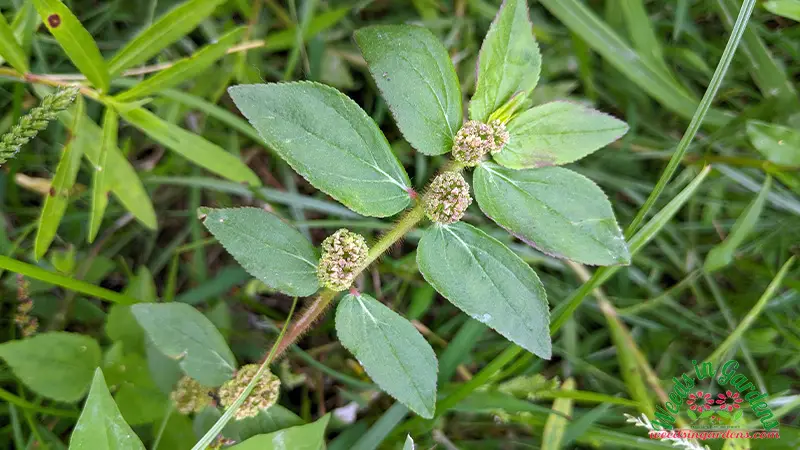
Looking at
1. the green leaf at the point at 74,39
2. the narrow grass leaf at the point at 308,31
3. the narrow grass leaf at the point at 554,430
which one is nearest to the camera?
the green leaf at the point at 74,39

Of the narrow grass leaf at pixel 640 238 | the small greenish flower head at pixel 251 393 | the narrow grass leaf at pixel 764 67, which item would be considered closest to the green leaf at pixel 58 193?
the small greenish flower head at pixel 251 393

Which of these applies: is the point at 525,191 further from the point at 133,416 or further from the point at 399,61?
the point at 133,416

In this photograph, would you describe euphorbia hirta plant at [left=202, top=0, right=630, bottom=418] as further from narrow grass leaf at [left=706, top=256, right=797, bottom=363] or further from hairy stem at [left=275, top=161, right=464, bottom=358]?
narrow grass leaf at [left=706, top=256, right=797, bottom=363]

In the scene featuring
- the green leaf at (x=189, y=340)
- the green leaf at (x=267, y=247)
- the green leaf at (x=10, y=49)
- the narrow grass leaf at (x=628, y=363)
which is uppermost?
the green leaf at (x=10, y=49)

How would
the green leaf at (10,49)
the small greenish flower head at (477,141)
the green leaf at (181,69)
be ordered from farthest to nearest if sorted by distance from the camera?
the green leaf at (181,69) < the green leaf at (10,49) < the small greenish flower head at (477,141)

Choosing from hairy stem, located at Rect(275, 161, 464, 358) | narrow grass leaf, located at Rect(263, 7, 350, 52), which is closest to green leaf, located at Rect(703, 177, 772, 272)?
hairy stem, located at Rect(275, 161, 464, 358)

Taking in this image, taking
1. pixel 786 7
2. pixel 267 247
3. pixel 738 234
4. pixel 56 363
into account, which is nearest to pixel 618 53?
pixel 786 7

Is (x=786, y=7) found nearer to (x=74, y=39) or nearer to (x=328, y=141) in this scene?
(x=328, y=141)

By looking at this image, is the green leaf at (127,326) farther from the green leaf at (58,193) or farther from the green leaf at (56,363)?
the green leaf at (58,193)
